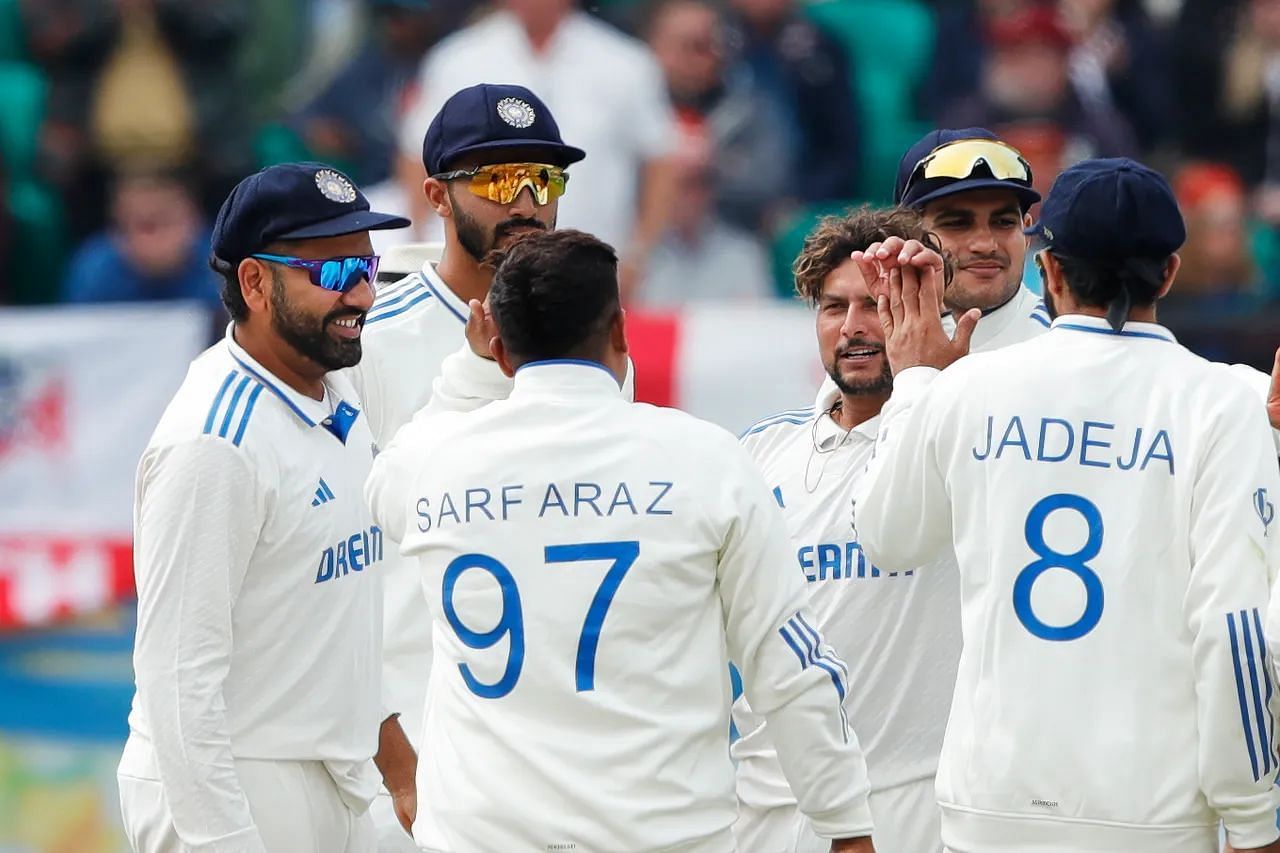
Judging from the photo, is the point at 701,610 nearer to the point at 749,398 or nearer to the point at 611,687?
the point at 611,687

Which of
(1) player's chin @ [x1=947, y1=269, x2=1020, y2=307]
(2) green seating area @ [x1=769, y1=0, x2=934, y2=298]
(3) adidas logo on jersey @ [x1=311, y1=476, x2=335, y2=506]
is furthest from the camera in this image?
(2) green seating area @ [x1=769, y1=0, x2=934, y2=298]

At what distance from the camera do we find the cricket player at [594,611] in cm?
344

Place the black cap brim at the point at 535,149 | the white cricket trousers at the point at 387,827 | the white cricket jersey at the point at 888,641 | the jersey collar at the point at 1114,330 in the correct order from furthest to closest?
1. the white cricket trousers at the point at 387,827
2. the black cap brim at the point at 535,149
3. the white cricket jersey at the point at 888,641
4. the jersey collar at the point at 1114,330

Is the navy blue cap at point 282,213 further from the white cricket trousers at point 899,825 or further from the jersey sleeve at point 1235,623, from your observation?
the jersey sleeve at point 1235,623

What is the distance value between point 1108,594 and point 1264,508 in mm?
312

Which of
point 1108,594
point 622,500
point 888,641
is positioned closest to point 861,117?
point 888,641

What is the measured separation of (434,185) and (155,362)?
155 inches

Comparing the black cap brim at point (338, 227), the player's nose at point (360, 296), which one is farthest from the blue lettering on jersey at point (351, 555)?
the black cap brim at point (338, 227)

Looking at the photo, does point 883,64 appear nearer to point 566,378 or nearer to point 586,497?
point 566,378

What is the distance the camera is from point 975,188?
471 centimetres

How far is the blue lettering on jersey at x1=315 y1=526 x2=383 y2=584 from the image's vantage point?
4.10 metres

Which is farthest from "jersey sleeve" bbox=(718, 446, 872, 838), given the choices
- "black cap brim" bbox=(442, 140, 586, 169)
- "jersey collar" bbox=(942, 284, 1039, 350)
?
"black cap brim" bbox=(442, 140, 586, 169)

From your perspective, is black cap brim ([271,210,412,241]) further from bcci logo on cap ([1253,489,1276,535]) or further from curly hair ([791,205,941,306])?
bcci logo on cap ([1253,489,1276,535])

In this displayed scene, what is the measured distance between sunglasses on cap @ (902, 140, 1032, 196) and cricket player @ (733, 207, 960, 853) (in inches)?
9.4
